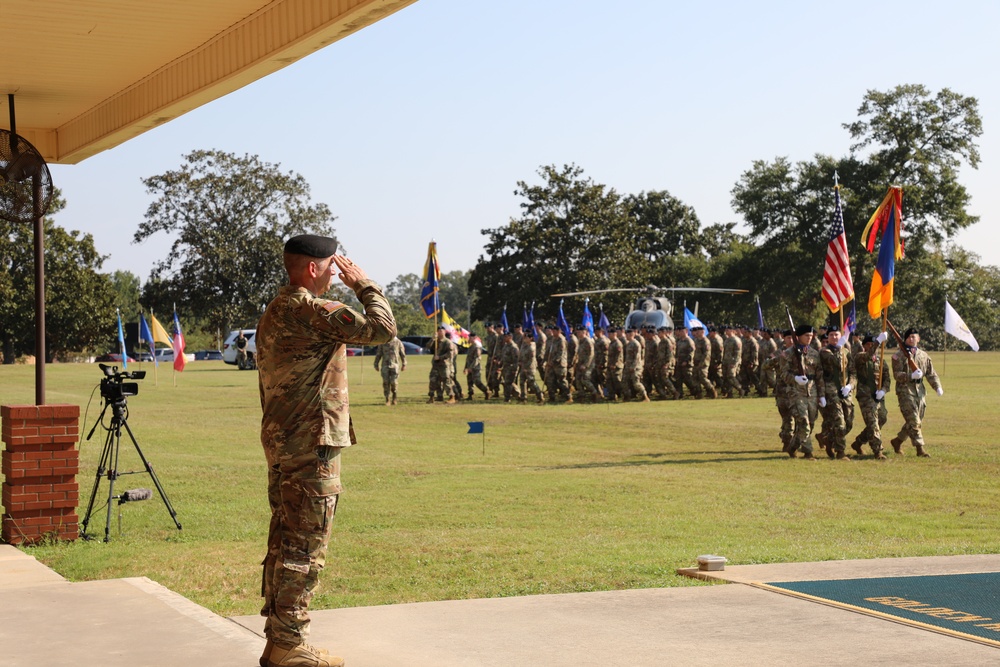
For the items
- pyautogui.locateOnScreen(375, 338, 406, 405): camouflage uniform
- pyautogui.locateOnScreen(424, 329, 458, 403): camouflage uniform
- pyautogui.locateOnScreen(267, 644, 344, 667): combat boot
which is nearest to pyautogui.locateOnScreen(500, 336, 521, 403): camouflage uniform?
pyautogui.locateOnScreen(424, 329, 458, 403): camouflage uniform

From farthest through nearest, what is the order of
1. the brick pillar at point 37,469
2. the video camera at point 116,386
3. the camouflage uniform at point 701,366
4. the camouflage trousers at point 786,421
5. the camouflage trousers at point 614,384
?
1. the camouflage uniform at point 701,366
2. the camouflage trousers at point 614,384
3. the camouflage trousers at point 786,421
4. the video camera at point 116,386
5. the brick pillar at point 37,469

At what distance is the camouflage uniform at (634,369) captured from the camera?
2948 cm

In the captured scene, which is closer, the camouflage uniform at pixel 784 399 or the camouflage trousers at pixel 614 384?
the camouflage uniform at pixel 784 399

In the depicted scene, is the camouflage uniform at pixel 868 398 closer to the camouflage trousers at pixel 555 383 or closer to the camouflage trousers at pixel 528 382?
the camouflage trousers at pixel 528 382

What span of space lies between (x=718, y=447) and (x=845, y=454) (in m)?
2.11

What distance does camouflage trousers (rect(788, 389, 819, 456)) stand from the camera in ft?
54.9

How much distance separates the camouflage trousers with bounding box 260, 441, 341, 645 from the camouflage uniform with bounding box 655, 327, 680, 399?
82.7 ft

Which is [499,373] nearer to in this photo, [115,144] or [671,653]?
[115,144]

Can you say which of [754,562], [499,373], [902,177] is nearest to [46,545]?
[754,562]

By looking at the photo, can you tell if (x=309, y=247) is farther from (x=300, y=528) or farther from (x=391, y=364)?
(x=391, y=364)

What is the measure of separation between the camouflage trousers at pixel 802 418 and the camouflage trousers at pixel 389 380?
13.2 m

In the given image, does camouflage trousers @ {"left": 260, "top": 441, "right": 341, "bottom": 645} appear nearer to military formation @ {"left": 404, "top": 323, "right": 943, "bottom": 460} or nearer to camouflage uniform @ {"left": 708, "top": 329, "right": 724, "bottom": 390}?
military formation @ {"left": 404, "top": 323, "right": 943, "bottom": 460}

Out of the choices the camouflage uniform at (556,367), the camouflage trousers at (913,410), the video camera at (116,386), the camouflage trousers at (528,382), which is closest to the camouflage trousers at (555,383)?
the camouflage uniform at (556,367)

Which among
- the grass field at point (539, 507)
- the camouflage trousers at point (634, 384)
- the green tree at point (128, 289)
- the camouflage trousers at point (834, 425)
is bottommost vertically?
the grass field at point (539, 507)
